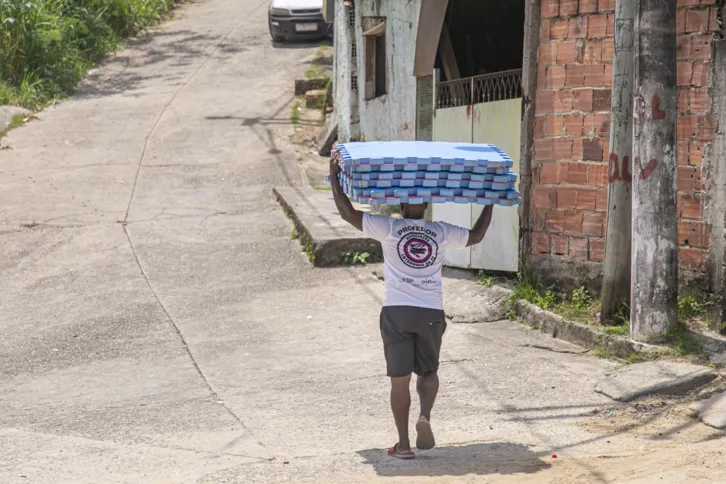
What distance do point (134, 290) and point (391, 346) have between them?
5317mm

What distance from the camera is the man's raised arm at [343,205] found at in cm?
524

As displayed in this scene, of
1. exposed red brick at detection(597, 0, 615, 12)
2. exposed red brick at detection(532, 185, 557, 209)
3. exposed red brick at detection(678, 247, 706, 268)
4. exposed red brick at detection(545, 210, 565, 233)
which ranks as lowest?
exposed red brick at detection(678, 247, 706, 268)

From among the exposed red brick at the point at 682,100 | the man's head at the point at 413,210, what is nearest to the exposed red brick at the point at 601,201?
the exposed red brick at the point at 682,100

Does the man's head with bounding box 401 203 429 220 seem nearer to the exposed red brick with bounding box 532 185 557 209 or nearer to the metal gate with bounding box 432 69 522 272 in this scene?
the exposed red brick with bounding box 532 185 557 209

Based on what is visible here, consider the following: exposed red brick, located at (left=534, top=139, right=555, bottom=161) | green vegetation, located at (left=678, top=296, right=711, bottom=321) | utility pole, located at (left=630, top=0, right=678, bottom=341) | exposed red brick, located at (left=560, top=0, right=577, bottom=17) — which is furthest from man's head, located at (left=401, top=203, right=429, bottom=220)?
exposed red brick, located at (left=560, top=0, right=577, bottom=17)

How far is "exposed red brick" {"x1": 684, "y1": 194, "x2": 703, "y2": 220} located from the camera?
7014 millimetres

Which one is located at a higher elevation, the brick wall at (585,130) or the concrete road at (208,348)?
the brick wall at (585,130)

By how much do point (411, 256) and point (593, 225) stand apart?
309 centimetres

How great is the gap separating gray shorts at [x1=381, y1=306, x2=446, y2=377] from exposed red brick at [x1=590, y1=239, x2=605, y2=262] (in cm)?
293

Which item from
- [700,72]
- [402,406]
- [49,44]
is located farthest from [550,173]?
[49,44]

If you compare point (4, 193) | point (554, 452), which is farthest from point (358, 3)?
point (554, 452)

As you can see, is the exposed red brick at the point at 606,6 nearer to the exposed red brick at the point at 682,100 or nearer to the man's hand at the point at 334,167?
the exposed red brick at the point at 682,100

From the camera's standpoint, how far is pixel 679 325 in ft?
22.7

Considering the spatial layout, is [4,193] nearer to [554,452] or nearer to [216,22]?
[554,452]
